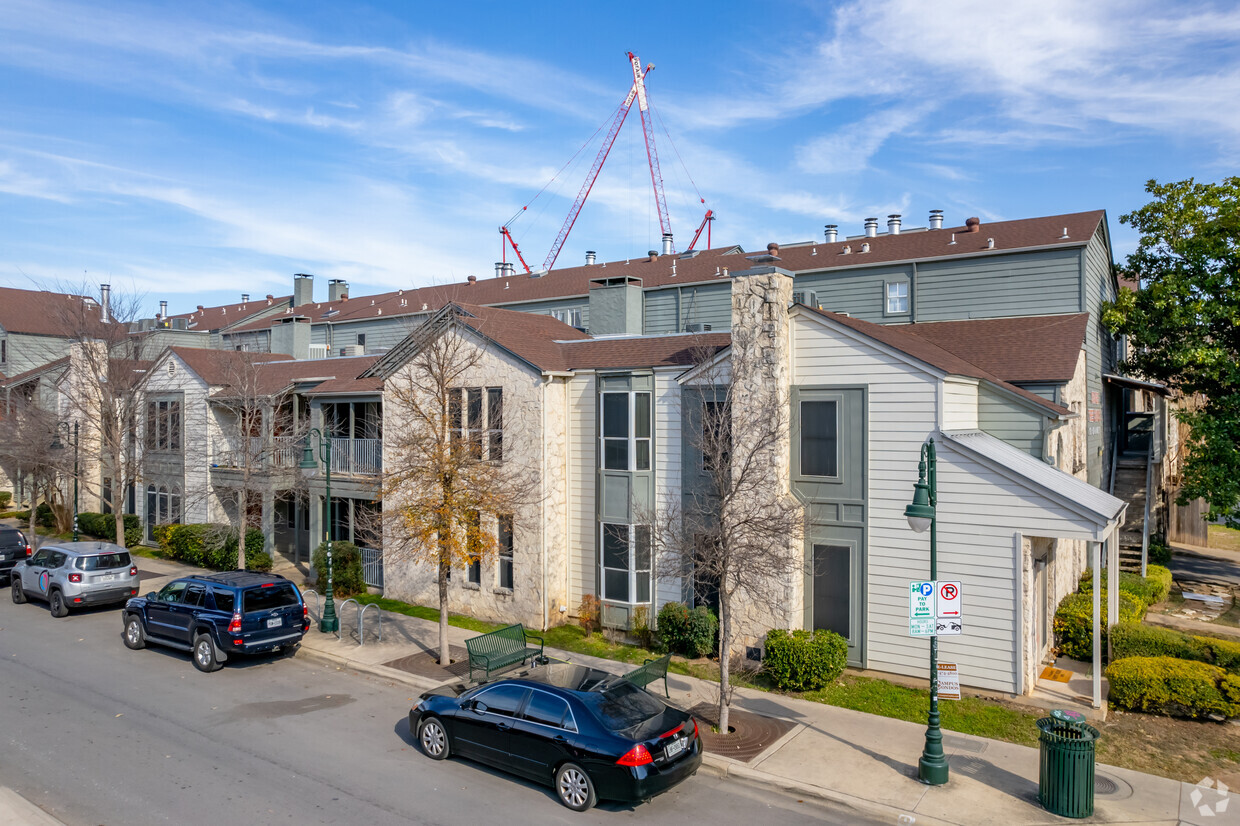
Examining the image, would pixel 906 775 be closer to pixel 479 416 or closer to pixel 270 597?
pixel 270 597

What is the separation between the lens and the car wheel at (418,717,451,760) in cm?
1166

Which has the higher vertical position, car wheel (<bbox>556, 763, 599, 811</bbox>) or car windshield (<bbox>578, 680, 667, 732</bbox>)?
car windshield (<bbox>578, 680, 667, 732</bbox>)

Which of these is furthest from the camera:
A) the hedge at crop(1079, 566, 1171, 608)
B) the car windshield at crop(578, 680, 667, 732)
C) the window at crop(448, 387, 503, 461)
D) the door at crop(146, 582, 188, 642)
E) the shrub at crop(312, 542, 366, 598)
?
the shrub at crop(312, 542, 366, 598)

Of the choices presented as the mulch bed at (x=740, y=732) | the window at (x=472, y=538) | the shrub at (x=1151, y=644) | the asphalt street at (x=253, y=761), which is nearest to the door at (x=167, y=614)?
the asphalt street at (x=253, y=761)

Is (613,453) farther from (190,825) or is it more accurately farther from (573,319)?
(573,319)

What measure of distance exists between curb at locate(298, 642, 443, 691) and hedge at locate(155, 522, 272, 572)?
787 cm

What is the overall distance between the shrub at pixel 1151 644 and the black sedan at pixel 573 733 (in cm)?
Answer: 889

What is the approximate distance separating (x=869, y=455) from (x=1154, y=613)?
34.8 feet

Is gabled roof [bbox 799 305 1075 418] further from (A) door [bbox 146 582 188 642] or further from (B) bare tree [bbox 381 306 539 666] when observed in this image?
(A) door [bbox 146 582 188 642]

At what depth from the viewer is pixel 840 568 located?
1561 cm

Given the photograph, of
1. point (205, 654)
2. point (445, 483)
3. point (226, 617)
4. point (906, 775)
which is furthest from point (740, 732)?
point (205, 654)

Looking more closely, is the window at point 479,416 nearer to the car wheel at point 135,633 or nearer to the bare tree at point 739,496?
the bare tree at point 739,496

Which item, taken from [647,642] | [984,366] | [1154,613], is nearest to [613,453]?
[647,642]

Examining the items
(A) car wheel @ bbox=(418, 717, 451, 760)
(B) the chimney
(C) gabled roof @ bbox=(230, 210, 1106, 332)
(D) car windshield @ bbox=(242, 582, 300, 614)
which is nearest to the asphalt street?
(A) car wheel @ bbox=(418, 717, 451, 760)
